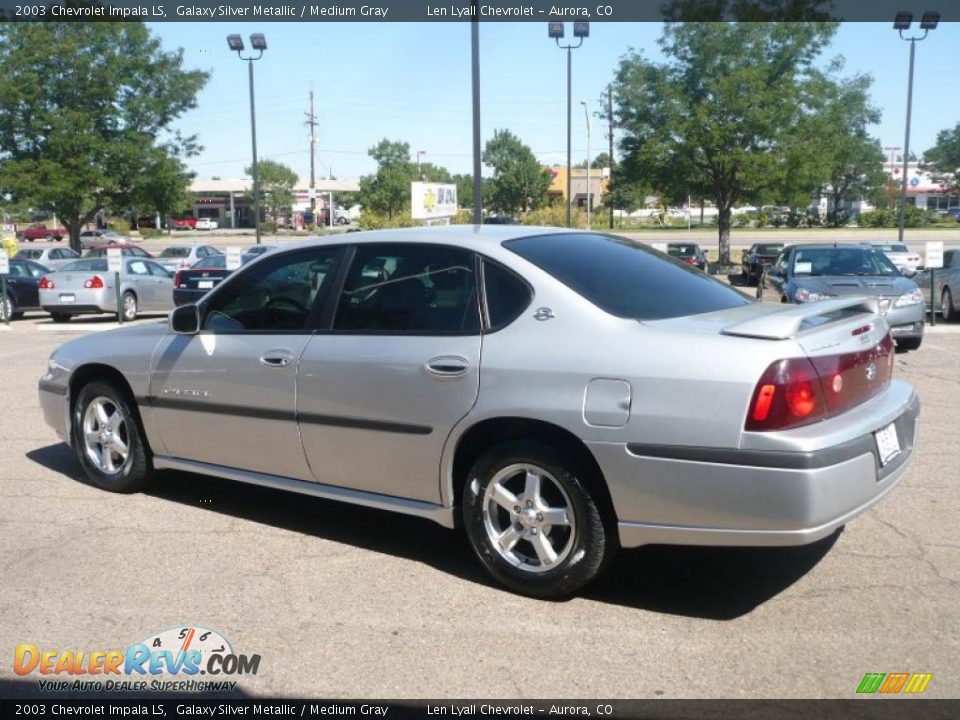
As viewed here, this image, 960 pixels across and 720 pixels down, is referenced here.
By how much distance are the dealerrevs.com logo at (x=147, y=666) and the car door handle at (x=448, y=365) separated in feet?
4.84

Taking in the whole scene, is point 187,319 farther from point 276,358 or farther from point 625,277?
point 625,277

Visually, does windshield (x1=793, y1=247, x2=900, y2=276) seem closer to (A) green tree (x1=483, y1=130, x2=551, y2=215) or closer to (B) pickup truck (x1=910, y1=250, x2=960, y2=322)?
(B) pickup truck (x1=910, y1=250, x2=960, y2=322)

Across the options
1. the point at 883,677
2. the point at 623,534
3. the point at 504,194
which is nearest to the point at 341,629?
the point at 623,534

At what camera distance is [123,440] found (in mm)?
6270

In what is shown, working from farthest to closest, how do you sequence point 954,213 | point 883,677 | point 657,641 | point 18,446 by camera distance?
point 954,213 → point 18,446 → point 657,641 → point 883,677

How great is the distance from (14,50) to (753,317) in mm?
37014

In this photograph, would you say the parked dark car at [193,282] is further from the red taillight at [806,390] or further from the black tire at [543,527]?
the red taillight at [806,390]

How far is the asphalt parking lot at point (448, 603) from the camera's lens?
382cm

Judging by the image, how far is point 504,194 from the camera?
61.3 metres

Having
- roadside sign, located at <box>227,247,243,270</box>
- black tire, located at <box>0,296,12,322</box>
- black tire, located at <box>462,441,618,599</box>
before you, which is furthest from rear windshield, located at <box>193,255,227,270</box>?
black tire, located at <box>462,441,618,599</box>

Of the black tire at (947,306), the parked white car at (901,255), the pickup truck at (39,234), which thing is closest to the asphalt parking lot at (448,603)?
the black tire at (947,306)

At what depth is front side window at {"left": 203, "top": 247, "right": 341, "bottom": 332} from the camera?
17.7 feet

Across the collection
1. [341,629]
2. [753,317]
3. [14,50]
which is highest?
[14,50]

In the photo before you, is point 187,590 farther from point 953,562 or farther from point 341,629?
point 953,562
